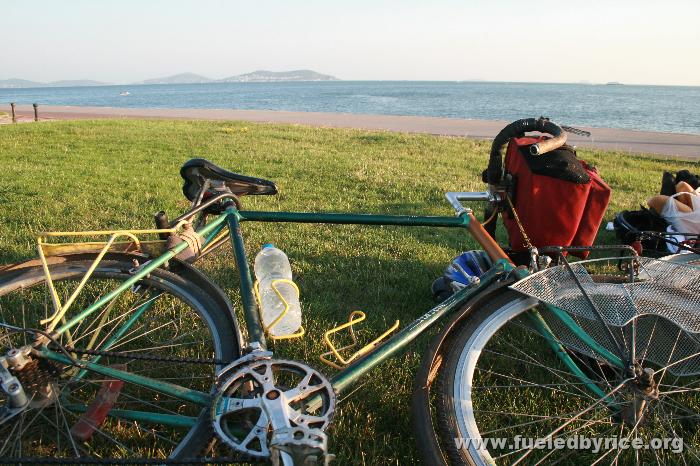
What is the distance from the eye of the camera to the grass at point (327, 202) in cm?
300

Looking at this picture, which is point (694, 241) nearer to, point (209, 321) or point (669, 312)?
point (669, 312)

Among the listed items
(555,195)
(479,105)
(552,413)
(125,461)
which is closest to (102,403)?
(125,461)

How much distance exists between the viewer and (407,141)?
14.3 m

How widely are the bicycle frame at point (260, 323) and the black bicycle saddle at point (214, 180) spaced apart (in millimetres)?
220

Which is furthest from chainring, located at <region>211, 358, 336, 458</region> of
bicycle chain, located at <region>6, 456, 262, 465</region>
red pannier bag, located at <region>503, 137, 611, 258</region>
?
red pannier bag, located at <region>503, 137, 611, 258</region>

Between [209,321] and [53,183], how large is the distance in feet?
21.3

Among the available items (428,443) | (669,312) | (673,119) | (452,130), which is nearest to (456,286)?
(669,312)

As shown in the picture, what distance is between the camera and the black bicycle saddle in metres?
2.72

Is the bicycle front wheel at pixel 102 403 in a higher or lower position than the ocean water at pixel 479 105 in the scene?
lower

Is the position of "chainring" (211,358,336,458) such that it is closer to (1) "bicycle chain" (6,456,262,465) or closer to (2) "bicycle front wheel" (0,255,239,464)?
(1) "bicycle chain" (6,456,262,465)

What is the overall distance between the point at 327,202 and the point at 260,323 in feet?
15.5

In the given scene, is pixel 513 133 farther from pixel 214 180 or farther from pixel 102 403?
pixel 102 403

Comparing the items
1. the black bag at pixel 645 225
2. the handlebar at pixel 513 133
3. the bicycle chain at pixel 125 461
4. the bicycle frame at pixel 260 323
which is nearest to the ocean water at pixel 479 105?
the black bag at pixel 645 225

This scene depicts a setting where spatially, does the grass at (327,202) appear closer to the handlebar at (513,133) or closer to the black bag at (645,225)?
the black bag at (645,225)
